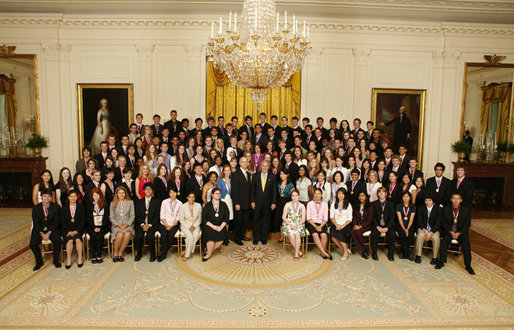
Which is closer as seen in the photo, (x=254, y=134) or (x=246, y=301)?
(x=246, y=301)

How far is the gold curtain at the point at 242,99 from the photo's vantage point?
11.1m

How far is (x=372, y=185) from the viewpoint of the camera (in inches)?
296

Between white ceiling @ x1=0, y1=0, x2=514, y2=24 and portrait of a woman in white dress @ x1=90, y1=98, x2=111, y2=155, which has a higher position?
white ceiling @ x1=0, y1=0, x2=514, y2=24

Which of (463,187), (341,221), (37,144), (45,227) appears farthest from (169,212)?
(37,144)

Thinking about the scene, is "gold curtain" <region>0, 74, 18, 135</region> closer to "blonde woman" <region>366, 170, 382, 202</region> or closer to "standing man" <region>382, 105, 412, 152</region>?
"blonde woman" <region>366, 170, 382, 202</region>

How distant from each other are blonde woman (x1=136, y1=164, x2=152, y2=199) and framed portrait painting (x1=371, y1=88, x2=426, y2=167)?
715 centimetres

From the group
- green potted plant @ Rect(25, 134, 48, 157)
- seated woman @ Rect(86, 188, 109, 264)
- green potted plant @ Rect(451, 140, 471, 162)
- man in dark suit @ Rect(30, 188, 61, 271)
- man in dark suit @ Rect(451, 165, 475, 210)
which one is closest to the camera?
man in dark suit @ Rect(30, 188, 61, 271)

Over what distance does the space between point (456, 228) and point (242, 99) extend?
689 centimetres

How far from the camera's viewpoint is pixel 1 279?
577 centimetres

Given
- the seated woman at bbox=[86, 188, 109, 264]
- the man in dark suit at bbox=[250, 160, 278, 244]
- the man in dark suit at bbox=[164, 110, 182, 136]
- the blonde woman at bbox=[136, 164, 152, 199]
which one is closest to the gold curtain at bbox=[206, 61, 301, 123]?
the man in dark suit at bbox=[164, 110, 182, 136]

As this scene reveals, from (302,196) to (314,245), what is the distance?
1.03 metres

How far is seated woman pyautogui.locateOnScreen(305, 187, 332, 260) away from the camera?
681 cm

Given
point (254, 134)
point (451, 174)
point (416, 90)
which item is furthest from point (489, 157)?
point (254, 134)

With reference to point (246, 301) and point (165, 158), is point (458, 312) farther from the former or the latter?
point (165, 158)
